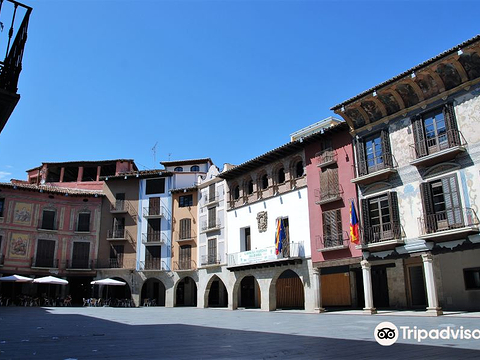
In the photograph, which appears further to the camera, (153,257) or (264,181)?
(153,257)

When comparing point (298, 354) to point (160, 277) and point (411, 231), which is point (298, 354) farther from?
point (160, 277)

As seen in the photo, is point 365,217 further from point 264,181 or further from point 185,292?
point 185,292

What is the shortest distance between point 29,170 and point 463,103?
50803 millimetres

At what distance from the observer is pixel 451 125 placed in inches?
789

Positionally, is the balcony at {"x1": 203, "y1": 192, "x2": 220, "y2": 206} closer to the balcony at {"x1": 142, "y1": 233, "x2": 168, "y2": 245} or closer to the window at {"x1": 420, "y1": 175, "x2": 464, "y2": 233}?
the balcony at {"x1": 142, "y1": 233, "x2": 168, "y2": 245}

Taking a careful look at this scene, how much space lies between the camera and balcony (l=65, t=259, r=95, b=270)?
41.0 m

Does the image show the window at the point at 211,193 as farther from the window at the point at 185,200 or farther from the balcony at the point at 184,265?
the balcony at the point at 184,265

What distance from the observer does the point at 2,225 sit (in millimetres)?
38844

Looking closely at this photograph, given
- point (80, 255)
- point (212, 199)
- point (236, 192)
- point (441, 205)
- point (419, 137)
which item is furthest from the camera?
point (80, 255)

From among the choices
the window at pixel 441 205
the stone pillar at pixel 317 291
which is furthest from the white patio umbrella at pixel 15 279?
the window at pixel 441 205

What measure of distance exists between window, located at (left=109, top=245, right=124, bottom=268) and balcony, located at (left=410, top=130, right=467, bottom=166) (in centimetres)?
2969

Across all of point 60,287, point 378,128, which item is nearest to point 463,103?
point 378,128

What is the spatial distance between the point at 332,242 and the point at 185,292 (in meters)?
22.1

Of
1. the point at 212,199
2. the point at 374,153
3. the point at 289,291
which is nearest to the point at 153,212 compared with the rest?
the point at 212,199
